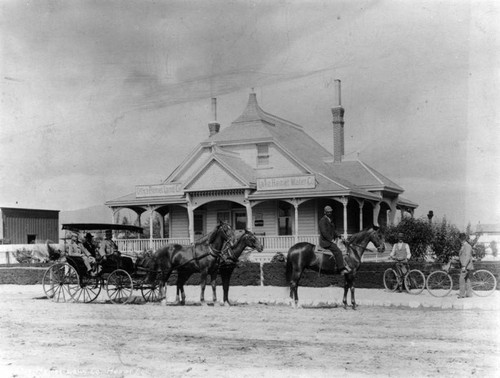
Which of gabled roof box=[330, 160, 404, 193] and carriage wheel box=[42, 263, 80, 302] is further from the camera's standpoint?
gabled roof box=[330, 160, 404, 193]

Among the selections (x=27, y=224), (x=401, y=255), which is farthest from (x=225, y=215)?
(x=27, y=224)

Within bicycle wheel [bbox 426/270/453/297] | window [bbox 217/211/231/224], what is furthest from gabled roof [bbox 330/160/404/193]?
bicycle wheel [bbox 426/270/453/297]

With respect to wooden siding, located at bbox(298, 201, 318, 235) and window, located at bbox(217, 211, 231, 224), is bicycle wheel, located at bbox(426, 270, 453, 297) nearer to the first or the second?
wooden siding, located at bbox(298, 201, 318, 235)

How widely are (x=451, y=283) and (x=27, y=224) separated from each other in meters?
38.1

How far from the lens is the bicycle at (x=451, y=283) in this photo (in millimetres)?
17219

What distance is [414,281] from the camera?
1845 cm

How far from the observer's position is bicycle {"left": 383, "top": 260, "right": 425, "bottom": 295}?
1833cm

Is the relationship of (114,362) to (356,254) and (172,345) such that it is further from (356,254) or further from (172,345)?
(356,254)

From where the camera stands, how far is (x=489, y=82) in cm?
1223

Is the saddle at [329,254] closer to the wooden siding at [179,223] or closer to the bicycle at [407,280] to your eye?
the bicycle at [407,280]

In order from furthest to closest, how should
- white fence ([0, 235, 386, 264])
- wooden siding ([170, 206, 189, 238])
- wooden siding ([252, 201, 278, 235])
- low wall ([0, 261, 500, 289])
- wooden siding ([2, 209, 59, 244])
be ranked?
wooden siding ([2, 209, 59, 244]), wooden siding ([170, 206, 189, 238]), wooden siding ([252, 201, 278, 235]), white fence ([0, 235, 386, 264]), low wall ([0, 261, 500, 289])

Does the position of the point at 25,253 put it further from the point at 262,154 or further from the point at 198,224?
the point at 262,154

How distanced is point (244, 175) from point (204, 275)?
16336 millimetres

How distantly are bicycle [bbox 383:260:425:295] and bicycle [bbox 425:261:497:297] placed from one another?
13.5 inches
